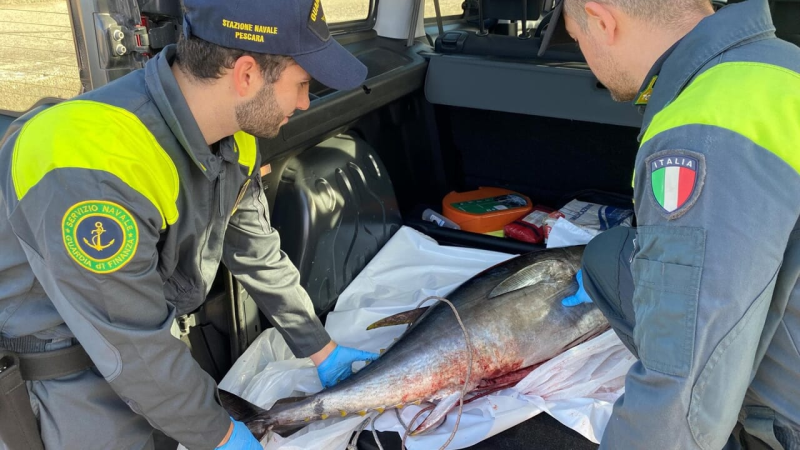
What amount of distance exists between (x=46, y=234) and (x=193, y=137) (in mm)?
457

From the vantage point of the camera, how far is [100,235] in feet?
4.89

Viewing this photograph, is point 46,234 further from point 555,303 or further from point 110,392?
point 555,303

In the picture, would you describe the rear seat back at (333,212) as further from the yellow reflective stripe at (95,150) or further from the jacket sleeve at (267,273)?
the yellow reflective stripe at (95,150)

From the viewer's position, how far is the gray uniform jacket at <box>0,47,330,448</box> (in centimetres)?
148

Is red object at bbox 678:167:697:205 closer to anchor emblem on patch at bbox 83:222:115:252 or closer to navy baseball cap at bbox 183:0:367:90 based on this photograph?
navy baseball cap at bbox 183:0:367:90

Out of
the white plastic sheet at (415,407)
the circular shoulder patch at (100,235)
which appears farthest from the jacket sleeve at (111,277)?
the white plastic sheet at (415,407)

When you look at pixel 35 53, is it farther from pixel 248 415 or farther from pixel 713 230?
pixel 713 230

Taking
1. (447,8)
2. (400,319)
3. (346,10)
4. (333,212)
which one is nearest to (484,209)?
(333,212)

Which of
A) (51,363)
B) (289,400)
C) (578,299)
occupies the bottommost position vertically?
(289,400)

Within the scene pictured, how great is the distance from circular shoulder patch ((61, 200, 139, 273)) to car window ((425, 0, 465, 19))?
311cm

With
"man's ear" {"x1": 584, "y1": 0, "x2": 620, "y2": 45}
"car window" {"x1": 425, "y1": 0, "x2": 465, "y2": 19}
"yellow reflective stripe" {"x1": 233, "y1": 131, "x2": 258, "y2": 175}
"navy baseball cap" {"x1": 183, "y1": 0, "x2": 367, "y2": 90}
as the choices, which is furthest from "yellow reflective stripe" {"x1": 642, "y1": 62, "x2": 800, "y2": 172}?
"car window" {"x1": 425, "y1": 0, "x2": 465, "y2": 19}

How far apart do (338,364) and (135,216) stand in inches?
47.4

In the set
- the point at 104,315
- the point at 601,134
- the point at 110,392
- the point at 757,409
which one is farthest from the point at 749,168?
the point at 601,134

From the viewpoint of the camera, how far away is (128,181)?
60.6 inches
